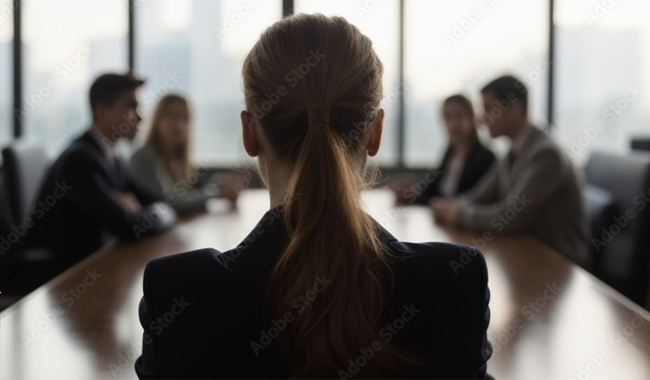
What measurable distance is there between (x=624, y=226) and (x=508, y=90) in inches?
34.1

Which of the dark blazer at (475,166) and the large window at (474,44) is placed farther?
the large window at (474,44)

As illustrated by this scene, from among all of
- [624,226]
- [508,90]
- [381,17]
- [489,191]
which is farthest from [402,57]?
[624,226]

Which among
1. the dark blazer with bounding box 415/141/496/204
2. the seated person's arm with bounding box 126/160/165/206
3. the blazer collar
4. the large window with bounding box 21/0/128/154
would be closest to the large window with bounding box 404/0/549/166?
the dark blazer with bounding box 415/141/496/204

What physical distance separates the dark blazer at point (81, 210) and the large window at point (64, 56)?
121 inches

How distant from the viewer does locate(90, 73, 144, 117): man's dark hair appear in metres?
3.23

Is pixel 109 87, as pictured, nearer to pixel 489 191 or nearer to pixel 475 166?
pixel 489 191

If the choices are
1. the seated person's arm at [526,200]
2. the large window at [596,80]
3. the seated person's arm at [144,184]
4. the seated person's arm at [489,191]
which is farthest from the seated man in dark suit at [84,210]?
the large window at [596,80]

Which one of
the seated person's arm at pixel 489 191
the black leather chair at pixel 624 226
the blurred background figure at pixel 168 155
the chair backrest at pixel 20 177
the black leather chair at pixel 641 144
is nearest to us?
the black leather chair at pixel 624 226

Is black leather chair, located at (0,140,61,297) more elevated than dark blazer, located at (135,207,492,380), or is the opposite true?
dark blazer, located at (135,207,492,380)

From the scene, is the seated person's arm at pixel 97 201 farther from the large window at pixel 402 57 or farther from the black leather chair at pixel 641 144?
the black leather chair at pixel 641 144

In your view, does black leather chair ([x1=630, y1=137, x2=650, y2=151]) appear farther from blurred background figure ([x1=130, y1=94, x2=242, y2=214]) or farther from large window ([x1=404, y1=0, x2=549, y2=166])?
blurred background figure ([x1=130, y1=94, x2=242, y2=214])

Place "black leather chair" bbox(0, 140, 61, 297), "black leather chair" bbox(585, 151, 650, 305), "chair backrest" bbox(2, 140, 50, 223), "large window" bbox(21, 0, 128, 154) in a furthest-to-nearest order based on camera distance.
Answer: "large window" bbox(21, 0, 128, 154), "chair backrest" bbox(2, 140, 50, 223), "black leather chair" bbox(0, 140, 61, 297), "black leather chair" bbox(585, 151, 650, 305)

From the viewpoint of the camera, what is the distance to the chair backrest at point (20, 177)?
319 cm

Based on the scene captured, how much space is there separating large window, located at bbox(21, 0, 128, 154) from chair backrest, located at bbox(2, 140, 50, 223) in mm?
2504
